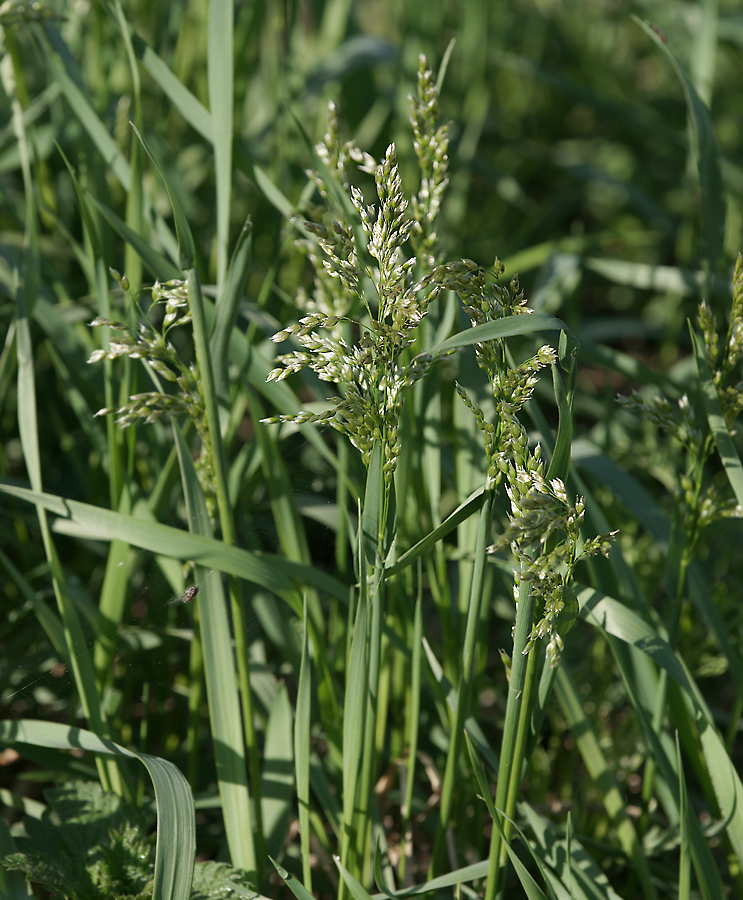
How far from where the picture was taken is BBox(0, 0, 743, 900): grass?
2.52ft

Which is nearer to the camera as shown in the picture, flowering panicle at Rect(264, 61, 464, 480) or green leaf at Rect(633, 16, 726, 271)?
flowering panicle at Rect(264, 61, 464, 480)

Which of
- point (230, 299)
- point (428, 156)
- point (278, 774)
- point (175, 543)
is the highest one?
point (428, 156)

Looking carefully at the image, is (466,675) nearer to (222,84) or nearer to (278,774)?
(278,774)

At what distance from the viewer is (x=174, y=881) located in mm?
788

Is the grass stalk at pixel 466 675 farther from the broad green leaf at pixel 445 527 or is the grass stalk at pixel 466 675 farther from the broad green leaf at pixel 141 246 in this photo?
the broad green leaf at pixel 141 246

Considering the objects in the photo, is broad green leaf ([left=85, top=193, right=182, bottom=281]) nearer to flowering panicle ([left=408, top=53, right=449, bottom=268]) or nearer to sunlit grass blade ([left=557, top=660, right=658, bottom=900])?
flowering panicle ([left=408, top=53, right=449, bottom=268])

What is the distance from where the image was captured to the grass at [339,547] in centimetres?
77


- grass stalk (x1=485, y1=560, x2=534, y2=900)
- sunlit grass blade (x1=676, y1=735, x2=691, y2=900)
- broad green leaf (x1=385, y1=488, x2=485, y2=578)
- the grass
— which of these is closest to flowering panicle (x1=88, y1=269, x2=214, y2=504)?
the grass

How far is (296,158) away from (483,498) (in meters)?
1.18

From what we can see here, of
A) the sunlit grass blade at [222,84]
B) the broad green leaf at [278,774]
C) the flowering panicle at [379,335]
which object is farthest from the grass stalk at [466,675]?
the sunlit grass blade at [222,84]

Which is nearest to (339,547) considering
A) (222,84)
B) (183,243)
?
(183,243)

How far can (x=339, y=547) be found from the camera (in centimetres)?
119

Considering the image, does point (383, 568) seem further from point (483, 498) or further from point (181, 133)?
point (181, 133)

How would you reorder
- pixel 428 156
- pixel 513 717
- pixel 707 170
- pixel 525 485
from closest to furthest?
pixel 525 485, pixel 513 717, pixel 428 156, pixel 707 170
